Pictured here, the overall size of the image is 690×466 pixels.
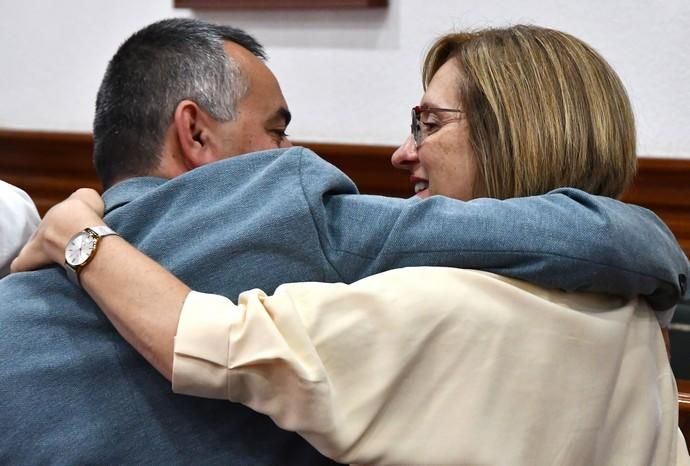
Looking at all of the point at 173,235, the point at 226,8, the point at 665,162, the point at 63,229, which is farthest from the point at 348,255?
the point at 226,8

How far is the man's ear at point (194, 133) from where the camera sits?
1.46m

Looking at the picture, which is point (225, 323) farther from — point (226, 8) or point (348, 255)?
point (226, 8)

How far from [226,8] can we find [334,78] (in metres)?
0.37

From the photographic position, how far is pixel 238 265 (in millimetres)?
1259

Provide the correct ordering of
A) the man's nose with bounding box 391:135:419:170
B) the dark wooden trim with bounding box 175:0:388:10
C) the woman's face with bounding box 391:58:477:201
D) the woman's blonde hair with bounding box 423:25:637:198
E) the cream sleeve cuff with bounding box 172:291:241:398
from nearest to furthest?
the cream sleeve cuff with bounding box 172:291:241:398, the woman's blonde hair with bounding box 423:25:637:198, the woman's face with bounding box 391:58:477:201, the man's nose with bounding box 391:135:419:170, the dark wooden trim with bounding box 175:0:388:10

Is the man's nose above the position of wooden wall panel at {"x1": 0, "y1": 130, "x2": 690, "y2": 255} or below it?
above

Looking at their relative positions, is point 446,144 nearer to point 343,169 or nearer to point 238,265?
→ point 238,265

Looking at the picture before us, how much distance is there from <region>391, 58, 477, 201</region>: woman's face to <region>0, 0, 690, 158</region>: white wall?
93 cm

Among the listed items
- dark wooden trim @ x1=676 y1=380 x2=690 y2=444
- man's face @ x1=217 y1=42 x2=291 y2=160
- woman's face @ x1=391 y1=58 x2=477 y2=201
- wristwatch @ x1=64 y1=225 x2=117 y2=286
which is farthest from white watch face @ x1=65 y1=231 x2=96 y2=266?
dark wooden trim @ x1=676 y1=380 x2=690 y2=444

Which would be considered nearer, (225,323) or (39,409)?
(225,323)

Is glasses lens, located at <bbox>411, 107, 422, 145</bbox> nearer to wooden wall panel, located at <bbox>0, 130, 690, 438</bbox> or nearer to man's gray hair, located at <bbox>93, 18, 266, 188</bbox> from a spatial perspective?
man's gray hair, located at <bbox>93, 18, 266, 188</bbox>

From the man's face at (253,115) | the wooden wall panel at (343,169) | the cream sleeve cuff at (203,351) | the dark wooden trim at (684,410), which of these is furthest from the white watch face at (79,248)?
the wooden wall panel at (343,169)

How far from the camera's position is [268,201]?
4.10 ft

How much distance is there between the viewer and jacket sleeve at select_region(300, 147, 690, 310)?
1.19 m
